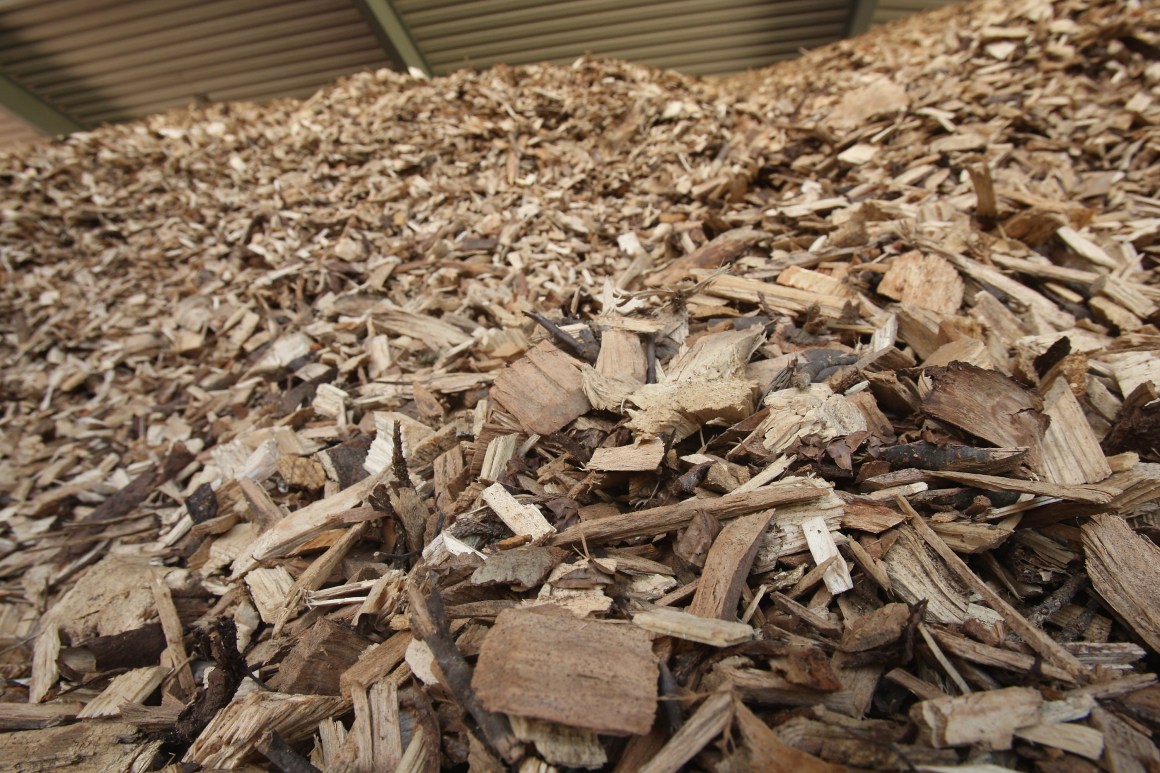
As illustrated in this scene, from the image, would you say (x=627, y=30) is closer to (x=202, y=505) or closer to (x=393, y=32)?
(x=393, y=32)

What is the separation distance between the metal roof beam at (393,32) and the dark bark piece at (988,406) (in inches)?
290

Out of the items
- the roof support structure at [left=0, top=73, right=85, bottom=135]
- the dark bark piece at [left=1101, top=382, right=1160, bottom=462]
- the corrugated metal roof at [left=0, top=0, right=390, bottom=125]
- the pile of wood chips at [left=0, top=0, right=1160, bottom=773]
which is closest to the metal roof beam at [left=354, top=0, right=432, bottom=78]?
the corrugated metal roof at [left=0, top=0, right=390, bottom=125]

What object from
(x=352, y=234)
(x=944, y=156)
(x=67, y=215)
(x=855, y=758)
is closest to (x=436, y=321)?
(x=352, y=234)

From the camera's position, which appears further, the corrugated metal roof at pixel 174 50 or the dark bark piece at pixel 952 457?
the corrugated metal roof at pixel 174 50

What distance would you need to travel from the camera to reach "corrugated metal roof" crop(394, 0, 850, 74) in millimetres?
6555

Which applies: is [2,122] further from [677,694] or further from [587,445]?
[677,694]

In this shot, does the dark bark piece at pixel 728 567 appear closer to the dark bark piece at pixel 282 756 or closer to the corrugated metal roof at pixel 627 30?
the dark bark piece at pixel 282 756

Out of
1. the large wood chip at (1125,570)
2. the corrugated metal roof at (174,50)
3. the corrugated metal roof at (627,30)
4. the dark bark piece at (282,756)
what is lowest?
the large wood chip at (1125,570)

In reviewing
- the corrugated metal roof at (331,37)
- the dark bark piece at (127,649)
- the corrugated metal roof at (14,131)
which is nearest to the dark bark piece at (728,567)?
the dark bark piece at (127,649)

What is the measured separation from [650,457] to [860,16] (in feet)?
25.6

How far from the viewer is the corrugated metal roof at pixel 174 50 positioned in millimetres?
6520

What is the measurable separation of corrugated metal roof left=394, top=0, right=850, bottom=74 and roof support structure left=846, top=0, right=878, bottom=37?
10 centimetres

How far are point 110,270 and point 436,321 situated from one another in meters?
3.96

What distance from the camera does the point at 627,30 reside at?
6.84 m
